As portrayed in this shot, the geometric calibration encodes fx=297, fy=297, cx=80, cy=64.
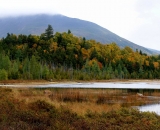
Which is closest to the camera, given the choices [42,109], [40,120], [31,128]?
[31,128]

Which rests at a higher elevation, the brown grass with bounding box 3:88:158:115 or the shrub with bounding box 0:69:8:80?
the shrub with bounding box 0:69:8:80

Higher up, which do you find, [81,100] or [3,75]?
[3,75]

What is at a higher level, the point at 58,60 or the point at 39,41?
the point at 39,41

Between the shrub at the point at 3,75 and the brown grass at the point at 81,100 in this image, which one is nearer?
the brown grass at the point at 81,100

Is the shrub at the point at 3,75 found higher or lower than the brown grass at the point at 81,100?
higher

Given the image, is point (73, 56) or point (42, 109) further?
point (73, 56)

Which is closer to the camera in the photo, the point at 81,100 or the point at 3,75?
the point at 81,100

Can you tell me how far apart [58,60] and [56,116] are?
547 feet

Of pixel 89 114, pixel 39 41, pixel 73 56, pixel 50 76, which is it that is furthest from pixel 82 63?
pixel 89 114

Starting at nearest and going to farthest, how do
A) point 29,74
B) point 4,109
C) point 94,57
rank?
point 4,109, point 29,74, point 94,57

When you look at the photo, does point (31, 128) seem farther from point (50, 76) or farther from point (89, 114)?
point (50, 76)

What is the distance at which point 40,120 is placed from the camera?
16516 mm

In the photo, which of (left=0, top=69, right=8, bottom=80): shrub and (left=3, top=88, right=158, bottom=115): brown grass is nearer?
(left=3, top=88, right=158, bottom=115): brown grass

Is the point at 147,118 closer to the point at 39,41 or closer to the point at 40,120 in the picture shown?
the point at 40,120
